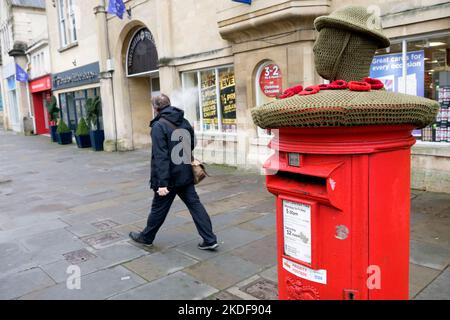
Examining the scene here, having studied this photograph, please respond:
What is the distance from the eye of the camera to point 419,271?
373 cm

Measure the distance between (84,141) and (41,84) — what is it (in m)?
7.92

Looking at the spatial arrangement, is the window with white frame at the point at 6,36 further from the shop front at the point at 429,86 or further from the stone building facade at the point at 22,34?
the shop front at the point at 429,86

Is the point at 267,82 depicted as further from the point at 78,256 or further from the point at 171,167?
the point at 78,256

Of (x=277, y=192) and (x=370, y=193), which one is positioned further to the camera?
(x=277, y=192)

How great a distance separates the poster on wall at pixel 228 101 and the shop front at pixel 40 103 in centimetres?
1551

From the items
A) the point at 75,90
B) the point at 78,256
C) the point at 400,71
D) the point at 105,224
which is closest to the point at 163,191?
the point at 78,256

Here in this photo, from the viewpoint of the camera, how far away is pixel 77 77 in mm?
17406

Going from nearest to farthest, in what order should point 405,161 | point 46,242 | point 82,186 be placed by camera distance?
point 405,161 < point 46,242 < point 82,186

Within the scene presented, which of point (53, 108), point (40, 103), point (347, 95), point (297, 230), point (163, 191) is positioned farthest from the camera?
point (40, 103)

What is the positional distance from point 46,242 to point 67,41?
15562 mm

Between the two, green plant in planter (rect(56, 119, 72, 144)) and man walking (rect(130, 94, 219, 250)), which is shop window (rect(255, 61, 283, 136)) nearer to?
man walking (rect(130, 94, 219, 250))

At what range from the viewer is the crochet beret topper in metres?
1.73
